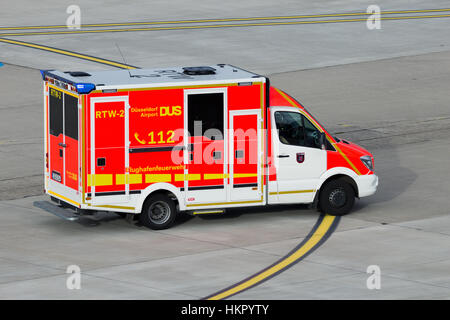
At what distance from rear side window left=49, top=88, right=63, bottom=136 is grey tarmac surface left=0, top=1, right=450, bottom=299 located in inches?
57.4

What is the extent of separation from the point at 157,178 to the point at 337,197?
3.59 metres

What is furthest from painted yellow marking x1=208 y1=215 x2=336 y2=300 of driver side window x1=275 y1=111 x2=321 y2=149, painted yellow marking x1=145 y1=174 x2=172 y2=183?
painted yellow marking x1=145 y1=174 x2=172 y2=183

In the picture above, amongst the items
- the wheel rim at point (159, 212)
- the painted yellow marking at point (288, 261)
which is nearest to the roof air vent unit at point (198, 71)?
the wheel rim at point (159, 212)

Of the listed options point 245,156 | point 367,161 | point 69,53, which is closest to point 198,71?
point 245,156

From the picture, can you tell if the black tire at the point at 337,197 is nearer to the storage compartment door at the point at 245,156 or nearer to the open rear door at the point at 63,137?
the storage compartment door at the point at 245,156

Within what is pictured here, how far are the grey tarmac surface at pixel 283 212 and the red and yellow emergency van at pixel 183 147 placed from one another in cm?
58

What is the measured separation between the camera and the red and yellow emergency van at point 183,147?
18.7m

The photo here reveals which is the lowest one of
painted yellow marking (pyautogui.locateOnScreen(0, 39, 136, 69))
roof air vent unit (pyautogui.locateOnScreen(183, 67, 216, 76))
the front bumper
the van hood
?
the front bumper

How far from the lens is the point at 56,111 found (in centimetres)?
1956

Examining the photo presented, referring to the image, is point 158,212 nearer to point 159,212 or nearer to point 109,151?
point 159,212

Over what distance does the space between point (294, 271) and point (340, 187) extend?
3.85m

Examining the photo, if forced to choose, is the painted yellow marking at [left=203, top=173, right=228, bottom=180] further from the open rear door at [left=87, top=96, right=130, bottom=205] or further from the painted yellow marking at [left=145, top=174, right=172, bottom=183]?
the open rear door at [left=87, top=96, right=130, bottom=205]

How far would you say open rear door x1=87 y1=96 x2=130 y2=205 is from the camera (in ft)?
60.8

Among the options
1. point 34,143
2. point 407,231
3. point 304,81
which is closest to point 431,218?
point 407,231
